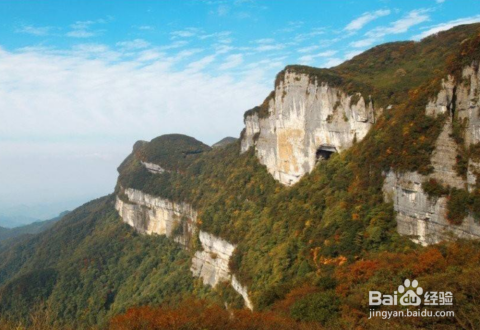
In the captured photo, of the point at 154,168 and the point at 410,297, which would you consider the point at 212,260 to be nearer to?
the point at 410,297

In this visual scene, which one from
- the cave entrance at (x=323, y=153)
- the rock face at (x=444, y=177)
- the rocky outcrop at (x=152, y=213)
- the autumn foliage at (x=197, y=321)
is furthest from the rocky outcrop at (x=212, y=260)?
the autumn foliage at (x=197, y=321)

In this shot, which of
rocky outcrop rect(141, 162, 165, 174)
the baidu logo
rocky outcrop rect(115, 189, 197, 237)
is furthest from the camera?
rocky outcrop rect(141, 162, 165, 174)

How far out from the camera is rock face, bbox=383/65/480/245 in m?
21.1

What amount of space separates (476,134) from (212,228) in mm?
36843

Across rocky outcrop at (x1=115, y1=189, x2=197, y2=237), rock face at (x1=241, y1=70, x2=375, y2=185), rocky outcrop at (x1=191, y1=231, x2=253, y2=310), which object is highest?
rock face at (x1=241, y1=70, x2=375, y2=185)

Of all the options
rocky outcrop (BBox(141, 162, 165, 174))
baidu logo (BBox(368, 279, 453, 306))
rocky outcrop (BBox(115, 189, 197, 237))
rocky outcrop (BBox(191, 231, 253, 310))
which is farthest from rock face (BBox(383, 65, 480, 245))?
rocky outcrop (BBox(141, 162, 165, 174))

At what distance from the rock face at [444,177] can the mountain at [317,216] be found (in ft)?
0.27

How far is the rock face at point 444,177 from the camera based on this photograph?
21078 mm

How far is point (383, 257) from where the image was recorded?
22.9 m

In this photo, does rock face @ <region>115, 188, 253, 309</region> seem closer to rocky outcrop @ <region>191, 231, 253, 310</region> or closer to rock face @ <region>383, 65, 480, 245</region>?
rocky outcrop @ <region>191, 231, 253, 310</region>

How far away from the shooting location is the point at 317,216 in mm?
33625

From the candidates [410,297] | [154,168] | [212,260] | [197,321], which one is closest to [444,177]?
[410,297]

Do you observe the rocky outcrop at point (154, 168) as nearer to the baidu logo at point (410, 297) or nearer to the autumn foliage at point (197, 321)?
the autumn foliage at point (197, 321)

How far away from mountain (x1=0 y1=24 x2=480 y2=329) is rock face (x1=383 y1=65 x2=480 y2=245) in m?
0.08
